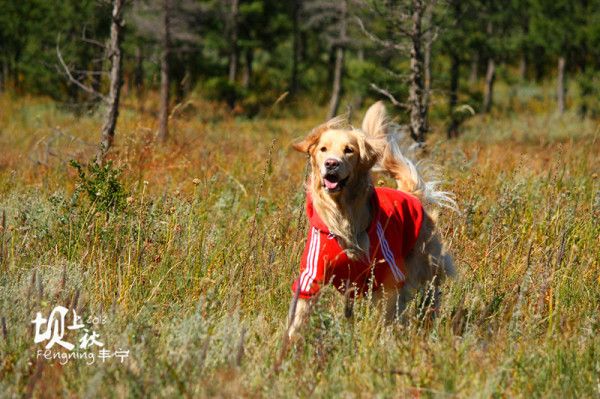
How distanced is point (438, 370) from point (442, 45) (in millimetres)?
17110

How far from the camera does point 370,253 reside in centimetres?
377

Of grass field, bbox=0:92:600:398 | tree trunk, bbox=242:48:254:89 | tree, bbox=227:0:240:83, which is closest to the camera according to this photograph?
grass field, bbox=0:92:600:398

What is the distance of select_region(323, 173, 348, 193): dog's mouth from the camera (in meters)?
3.72

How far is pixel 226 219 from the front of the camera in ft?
17.3

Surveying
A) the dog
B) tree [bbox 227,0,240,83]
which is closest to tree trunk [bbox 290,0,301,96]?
tree [bbox 227,0,240,83]

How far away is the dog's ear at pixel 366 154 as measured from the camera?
393cm

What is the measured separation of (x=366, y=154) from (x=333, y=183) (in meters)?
0.34

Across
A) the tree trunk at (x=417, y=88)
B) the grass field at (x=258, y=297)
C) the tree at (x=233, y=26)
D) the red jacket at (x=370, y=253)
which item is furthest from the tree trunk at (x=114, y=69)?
the tree at (x=233, y=26)

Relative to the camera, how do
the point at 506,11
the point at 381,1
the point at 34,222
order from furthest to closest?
the point at 506,11 → the point at 381,1 → the point at 34,222

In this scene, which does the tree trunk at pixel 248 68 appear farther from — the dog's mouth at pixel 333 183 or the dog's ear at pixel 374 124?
the dog's mouth at pixel 333 183

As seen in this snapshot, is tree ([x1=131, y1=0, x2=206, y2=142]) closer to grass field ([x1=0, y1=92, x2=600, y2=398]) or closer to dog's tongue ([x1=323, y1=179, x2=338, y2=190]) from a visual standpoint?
grass field ([x1=0, y1=92, x2=600, y2=398])

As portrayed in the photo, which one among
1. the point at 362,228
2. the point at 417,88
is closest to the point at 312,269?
the point at 362,228

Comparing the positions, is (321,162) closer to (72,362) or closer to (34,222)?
(72,362)

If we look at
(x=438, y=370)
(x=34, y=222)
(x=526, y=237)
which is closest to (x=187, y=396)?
(x=438, y=370)
